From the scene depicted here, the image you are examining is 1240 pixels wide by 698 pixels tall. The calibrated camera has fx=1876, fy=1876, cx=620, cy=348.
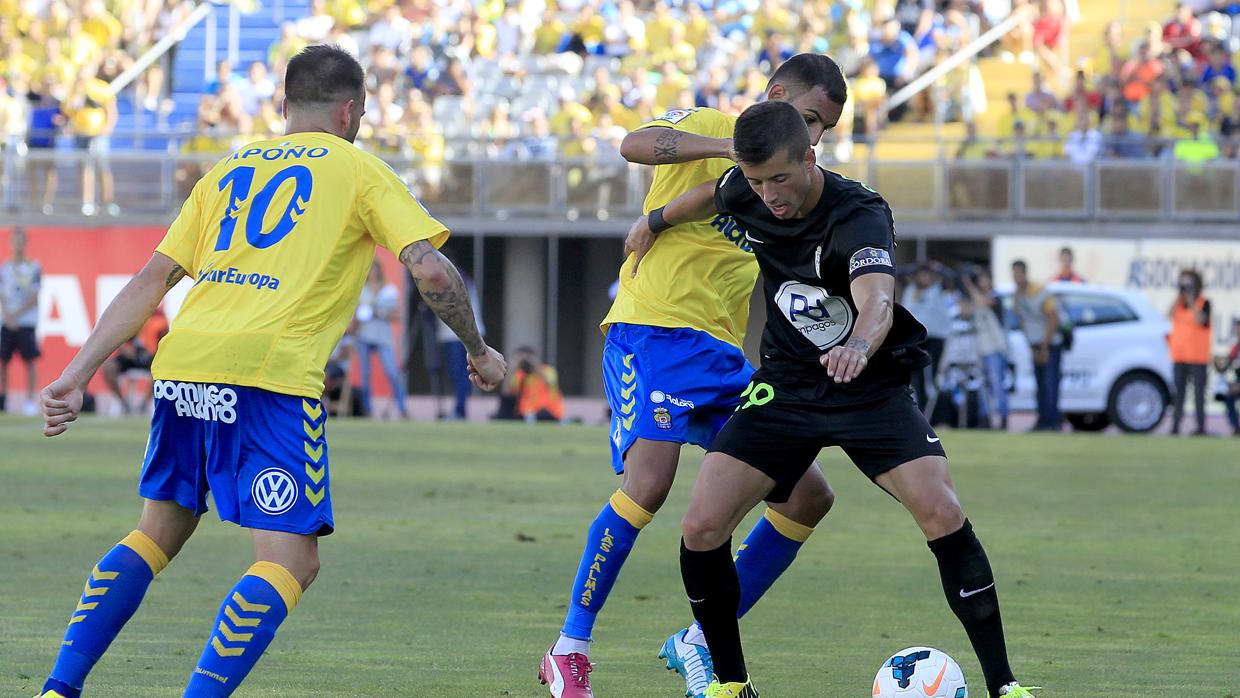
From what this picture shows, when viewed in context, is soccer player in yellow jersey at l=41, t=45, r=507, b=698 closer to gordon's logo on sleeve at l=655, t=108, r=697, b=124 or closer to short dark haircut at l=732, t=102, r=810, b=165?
short dark haircut at l=732, t=102, r=810, b=165

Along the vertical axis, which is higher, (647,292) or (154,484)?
(647,292)

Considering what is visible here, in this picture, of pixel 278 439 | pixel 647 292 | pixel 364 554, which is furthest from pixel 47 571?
pixel 278 439

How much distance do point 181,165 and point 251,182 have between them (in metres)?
20.3

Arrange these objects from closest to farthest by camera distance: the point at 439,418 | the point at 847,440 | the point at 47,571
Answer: the point at 847,440, the point at 47,571, the point at 439,418

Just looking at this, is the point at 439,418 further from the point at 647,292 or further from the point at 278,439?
the point at 278,439

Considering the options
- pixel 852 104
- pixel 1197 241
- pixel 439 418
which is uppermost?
pixel 852 104

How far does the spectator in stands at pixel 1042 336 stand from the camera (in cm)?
2130

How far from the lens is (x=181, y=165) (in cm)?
2489

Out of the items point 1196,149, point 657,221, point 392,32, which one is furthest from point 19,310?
point 657,221

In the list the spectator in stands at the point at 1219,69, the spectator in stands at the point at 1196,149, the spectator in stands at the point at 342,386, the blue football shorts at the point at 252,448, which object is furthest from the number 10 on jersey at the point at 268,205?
the spectator in stands at the point at 1219,69

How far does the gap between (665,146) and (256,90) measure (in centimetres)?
2329

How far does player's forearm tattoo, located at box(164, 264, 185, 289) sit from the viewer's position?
5.38 metres

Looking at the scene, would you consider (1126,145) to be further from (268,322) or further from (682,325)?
(268,322)

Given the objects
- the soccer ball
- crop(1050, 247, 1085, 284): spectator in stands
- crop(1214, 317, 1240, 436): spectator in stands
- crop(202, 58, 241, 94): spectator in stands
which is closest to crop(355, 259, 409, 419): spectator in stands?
crop(202, 58, 241, 94): spectator in stands
